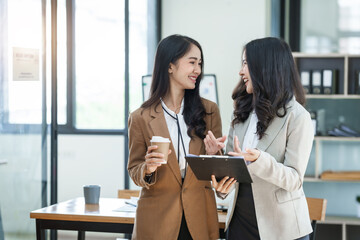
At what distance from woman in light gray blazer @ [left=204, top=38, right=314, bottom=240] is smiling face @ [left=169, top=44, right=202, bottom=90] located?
246 mm

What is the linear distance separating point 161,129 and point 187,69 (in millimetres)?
289

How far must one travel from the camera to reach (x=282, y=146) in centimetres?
215

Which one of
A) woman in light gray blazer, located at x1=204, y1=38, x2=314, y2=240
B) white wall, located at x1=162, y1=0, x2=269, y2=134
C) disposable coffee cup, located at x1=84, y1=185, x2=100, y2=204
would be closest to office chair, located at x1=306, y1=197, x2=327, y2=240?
woman in light gray blazer, located at x1=204, y1=38, x2=314, y2=240

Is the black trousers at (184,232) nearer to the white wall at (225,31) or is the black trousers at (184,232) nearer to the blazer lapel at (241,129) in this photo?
the blazer lapel at (241,129)

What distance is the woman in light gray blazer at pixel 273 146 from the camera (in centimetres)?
211

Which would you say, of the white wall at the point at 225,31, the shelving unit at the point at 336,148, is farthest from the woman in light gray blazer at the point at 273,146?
the white wall at the point at 225,31

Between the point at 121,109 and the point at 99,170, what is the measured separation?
2.51ft

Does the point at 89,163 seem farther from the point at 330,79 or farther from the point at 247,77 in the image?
the point at 247,77

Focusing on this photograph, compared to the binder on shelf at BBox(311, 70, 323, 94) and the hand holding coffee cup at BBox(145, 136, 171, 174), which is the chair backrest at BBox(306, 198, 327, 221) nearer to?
the hand holding coffee cup at BBox(145, 136, 171, 174)

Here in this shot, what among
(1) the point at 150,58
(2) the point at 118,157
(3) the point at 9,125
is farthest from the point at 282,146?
(2) the point at 118,157

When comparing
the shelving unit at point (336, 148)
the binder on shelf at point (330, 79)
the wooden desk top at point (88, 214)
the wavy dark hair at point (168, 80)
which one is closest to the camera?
the wavy dark hair at point (168, 80)

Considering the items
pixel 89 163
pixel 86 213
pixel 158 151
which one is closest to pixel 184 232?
pixel 158 151

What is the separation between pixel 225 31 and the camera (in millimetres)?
5770

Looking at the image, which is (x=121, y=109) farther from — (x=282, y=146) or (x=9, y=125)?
(x=282, y=146)
